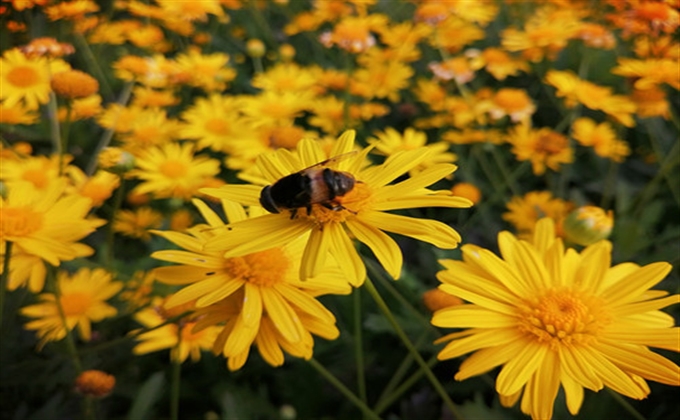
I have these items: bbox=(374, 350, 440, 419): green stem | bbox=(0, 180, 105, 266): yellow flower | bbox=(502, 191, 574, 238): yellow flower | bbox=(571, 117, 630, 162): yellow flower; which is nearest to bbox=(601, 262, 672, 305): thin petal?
bbox=(374, 350, 440, 419): green stem

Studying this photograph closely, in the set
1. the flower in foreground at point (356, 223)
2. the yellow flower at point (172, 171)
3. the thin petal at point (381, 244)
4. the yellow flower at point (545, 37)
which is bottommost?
the yellow flower at point (172, 171)

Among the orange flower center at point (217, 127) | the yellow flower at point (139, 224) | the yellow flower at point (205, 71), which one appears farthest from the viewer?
the yellow flower at point (205, 71)

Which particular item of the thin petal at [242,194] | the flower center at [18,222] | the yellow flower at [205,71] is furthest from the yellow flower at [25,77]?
the thin petal at [242,194]

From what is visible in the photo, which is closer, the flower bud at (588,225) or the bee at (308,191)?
the bee at (308,191)

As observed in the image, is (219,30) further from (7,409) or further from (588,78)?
(7,409)

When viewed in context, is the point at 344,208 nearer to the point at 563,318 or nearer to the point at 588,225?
the point at 563,318

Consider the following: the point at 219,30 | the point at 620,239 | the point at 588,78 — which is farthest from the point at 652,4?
the point at 219,30

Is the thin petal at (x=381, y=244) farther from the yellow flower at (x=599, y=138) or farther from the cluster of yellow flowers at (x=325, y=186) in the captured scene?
the yellow flower at (x=599, y=138)
